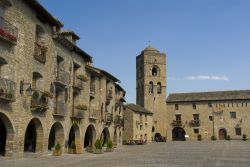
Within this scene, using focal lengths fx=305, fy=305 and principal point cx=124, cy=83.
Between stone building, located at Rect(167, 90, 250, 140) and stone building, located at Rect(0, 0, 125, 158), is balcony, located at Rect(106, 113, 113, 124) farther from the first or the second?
stone building, located at Rect(167, 90, 250, 140)

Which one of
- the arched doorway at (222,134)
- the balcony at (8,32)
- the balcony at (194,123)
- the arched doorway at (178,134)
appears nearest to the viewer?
the balcony at (8,32)

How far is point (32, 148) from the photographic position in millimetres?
24750

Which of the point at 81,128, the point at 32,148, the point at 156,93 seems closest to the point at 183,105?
the point at 156,93

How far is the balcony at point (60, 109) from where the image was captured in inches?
924

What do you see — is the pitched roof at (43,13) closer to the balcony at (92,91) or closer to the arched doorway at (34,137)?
the arched doorway at (34,137)

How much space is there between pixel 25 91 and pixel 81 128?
32.3 feet

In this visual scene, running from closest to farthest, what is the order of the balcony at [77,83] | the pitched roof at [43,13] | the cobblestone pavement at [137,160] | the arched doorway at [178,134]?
the cobblestone pavement at [137,160] < the pitched roof at [43,13] < the balcony at [77,83] < the arched doorway at [178,134]

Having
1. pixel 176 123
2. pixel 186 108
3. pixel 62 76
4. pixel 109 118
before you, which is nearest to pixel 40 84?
pixel 62 76

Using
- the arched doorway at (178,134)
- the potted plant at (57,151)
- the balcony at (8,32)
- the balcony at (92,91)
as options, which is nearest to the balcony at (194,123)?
the arched doorway at (178,134)

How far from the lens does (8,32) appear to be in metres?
17.3

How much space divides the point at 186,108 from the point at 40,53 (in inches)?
1920

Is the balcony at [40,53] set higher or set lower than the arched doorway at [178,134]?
higher

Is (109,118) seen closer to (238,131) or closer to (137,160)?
(137,160)

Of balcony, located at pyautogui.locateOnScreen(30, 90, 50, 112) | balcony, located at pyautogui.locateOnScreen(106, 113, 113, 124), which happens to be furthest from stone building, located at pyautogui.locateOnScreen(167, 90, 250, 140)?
balcony, located at pyautogui.locateOnScreen(30, 90, 50, 112)
